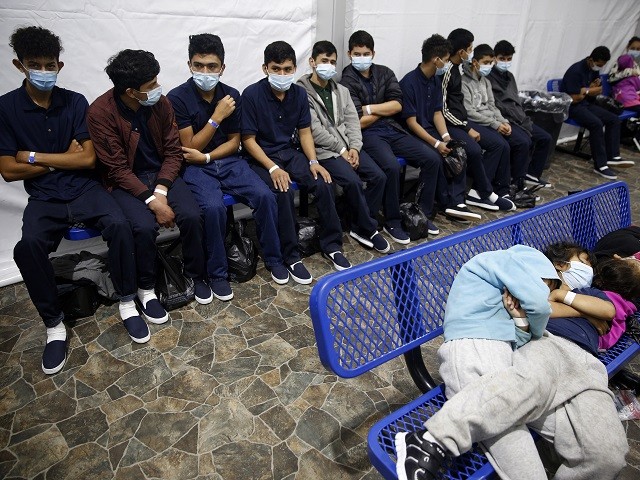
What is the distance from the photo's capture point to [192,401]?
2.31 m

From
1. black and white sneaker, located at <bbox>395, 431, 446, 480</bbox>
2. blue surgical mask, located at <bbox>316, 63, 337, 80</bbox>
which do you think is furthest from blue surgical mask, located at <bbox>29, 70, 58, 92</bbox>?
black and white sneaker, located at <bbox>395, 431, 446, 480</bbox>

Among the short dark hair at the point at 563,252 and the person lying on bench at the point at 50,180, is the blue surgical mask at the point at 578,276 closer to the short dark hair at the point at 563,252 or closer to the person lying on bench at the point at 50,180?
the short dark hair at the point at 563,252

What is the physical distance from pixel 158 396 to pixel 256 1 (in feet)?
10.3

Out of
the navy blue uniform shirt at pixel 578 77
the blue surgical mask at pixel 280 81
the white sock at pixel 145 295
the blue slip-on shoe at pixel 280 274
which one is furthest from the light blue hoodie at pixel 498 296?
the navy blue uniform shirt at pixel 578 77

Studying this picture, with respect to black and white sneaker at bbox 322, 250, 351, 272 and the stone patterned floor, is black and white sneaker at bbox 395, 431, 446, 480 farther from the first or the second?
black and white sneaker at bbox 322, 250, 351, 272

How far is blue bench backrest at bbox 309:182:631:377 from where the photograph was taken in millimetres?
1629

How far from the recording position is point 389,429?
1.62 metres

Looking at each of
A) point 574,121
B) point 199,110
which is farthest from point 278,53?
point 574,121

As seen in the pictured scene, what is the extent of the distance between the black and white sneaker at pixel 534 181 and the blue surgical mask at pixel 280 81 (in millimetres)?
3637

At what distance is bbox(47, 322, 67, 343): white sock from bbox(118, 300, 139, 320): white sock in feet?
1.10

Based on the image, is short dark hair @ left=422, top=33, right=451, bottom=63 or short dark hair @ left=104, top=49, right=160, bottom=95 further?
short dark hair @ left=422, top=33, right=451, bottom=63

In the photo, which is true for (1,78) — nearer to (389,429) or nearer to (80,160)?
(80,160)

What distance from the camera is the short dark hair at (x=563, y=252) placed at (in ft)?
7.79

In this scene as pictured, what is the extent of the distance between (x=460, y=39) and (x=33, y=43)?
12.9 feet
